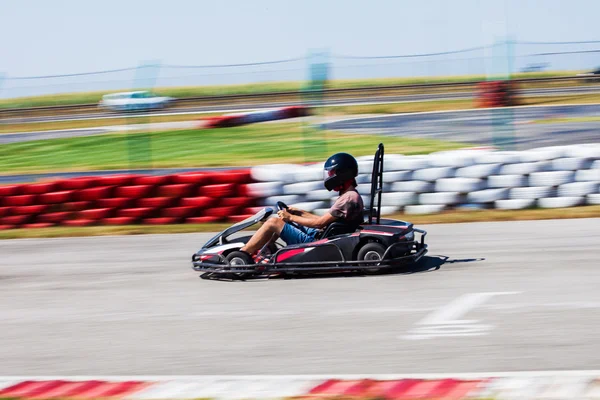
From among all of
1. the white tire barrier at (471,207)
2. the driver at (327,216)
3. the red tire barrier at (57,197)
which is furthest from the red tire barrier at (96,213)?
the driver at (327,216)

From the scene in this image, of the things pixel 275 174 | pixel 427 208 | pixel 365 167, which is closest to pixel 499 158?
pixel 427 208

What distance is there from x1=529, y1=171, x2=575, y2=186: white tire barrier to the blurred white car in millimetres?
6126

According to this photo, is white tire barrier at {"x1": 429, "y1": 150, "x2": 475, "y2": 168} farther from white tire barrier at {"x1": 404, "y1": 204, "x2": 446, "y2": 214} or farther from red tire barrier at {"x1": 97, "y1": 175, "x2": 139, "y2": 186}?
red tire barrier at {"x1": 97, "y1": 175, "x2": 139, "y2": 186}

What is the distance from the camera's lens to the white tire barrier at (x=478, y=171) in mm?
11922

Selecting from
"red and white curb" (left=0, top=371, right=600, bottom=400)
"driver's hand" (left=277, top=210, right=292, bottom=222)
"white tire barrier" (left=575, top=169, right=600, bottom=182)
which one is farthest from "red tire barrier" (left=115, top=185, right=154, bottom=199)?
"red and white curb" (left=0, top=371, right=600, bottom=400)

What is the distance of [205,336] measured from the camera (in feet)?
21.1

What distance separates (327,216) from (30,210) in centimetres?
690

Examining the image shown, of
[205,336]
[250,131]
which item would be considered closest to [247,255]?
[205,336]

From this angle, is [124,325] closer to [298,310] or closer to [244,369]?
[298,310]

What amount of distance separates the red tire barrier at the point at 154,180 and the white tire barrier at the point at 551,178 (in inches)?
200

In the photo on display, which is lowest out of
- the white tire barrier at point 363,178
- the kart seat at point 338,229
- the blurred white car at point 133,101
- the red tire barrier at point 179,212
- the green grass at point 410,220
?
the green grass at point 410,220

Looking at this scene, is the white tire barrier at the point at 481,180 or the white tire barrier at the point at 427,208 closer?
the white tire barrier at the point at 481,180

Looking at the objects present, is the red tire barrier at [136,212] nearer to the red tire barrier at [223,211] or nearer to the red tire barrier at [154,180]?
the red tire barrier at [154,180]

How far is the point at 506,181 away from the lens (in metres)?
12.0
